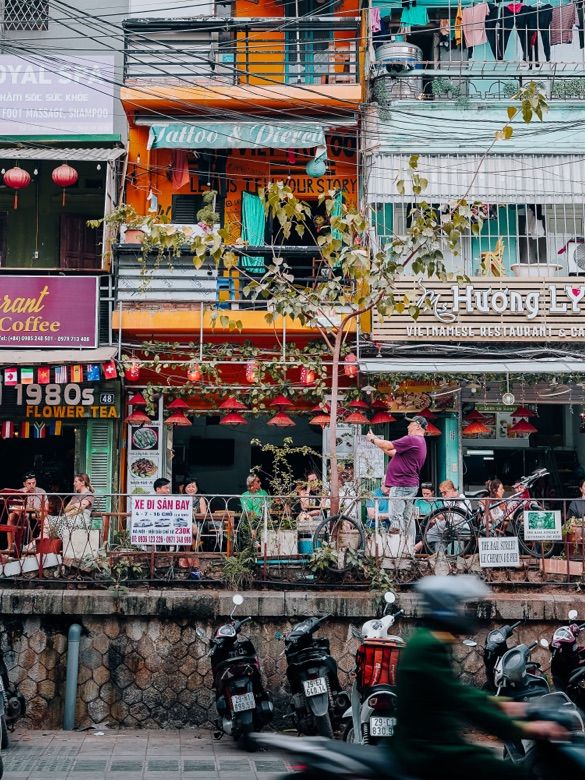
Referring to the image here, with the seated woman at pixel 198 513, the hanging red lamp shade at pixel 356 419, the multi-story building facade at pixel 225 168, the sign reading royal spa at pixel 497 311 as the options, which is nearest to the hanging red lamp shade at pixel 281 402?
the multi-story building facade at pixel 225 168

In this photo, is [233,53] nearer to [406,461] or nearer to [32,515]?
[406,461]

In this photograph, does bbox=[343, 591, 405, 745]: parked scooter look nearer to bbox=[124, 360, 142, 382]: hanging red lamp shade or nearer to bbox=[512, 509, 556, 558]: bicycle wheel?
bbox=[512, 509, 556, 558]: bicycle wheel

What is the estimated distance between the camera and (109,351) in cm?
1703

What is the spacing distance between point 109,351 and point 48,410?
174cm

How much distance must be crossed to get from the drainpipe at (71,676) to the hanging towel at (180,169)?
9.21m

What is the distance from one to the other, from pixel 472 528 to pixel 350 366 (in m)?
5.18

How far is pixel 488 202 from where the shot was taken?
677 inches

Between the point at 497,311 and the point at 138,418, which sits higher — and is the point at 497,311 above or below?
above

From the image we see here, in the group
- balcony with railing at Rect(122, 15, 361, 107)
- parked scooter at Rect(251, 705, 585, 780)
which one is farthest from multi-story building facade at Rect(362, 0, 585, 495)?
parked scooter at Rect(251, 705, 585, 780)

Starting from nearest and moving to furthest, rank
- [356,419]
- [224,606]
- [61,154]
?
[224,606] → [356,419] → [61,154]

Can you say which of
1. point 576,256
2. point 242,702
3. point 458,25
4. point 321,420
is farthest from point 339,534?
point 458,25

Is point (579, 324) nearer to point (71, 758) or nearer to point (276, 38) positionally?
point (276, 38)

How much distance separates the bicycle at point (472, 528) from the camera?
12.4m

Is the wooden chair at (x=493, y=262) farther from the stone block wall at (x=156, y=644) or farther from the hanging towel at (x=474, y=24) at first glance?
the stone block wall at (x=156, y=644)
